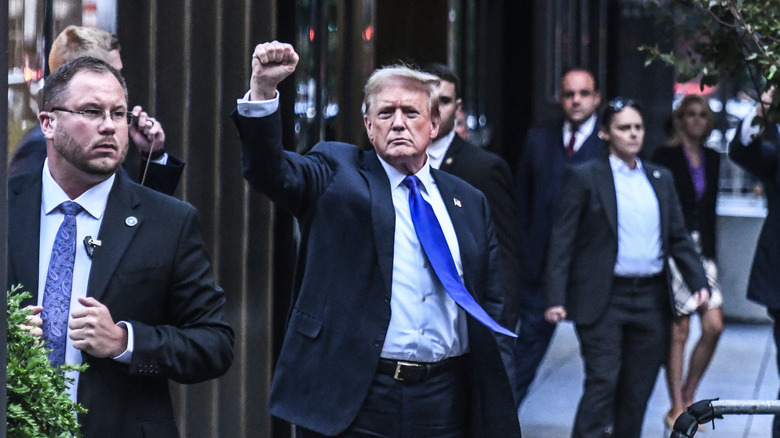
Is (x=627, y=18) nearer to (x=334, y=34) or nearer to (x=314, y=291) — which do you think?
(x=334, y=34)

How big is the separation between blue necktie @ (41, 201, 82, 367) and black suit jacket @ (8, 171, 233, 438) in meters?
0.03

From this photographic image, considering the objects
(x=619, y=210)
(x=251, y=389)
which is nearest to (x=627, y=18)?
(x=619, y=210)

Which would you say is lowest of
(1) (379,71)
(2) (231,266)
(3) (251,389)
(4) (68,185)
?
(3) (251,389)

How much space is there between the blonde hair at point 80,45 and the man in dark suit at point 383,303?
0.75 metres

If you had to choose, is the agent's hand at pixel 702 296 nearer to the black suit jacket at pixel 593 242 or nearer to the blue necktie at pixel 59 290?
the black suit jacket at pixel 593 242

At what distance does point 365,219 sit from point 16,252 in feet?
4.26

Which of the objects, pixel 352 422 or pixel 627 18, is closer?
pixel 352 422

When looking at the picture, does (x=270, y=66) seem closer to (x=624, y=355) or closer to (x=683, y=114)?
(x=624, y=355)

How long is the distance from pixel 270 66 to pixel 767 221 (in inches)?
163

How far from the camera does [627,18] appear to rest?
17969 millimetres

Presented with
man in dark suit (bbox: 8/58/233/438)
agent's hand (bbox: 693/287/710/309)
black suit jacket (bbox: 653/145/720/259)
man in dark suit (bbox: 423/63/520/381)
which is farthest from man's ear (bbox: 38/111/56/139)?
black suit jacket (bbox: 653/145/720/259)

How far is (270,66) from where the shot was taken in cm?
→ 405

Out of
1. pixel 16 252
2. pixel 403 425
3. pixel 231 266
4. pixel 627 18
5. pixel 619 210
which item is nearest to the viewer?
pixel 16 252

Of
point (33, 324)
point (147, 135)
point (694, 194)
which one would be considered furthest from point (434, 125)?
point (694, 194)
